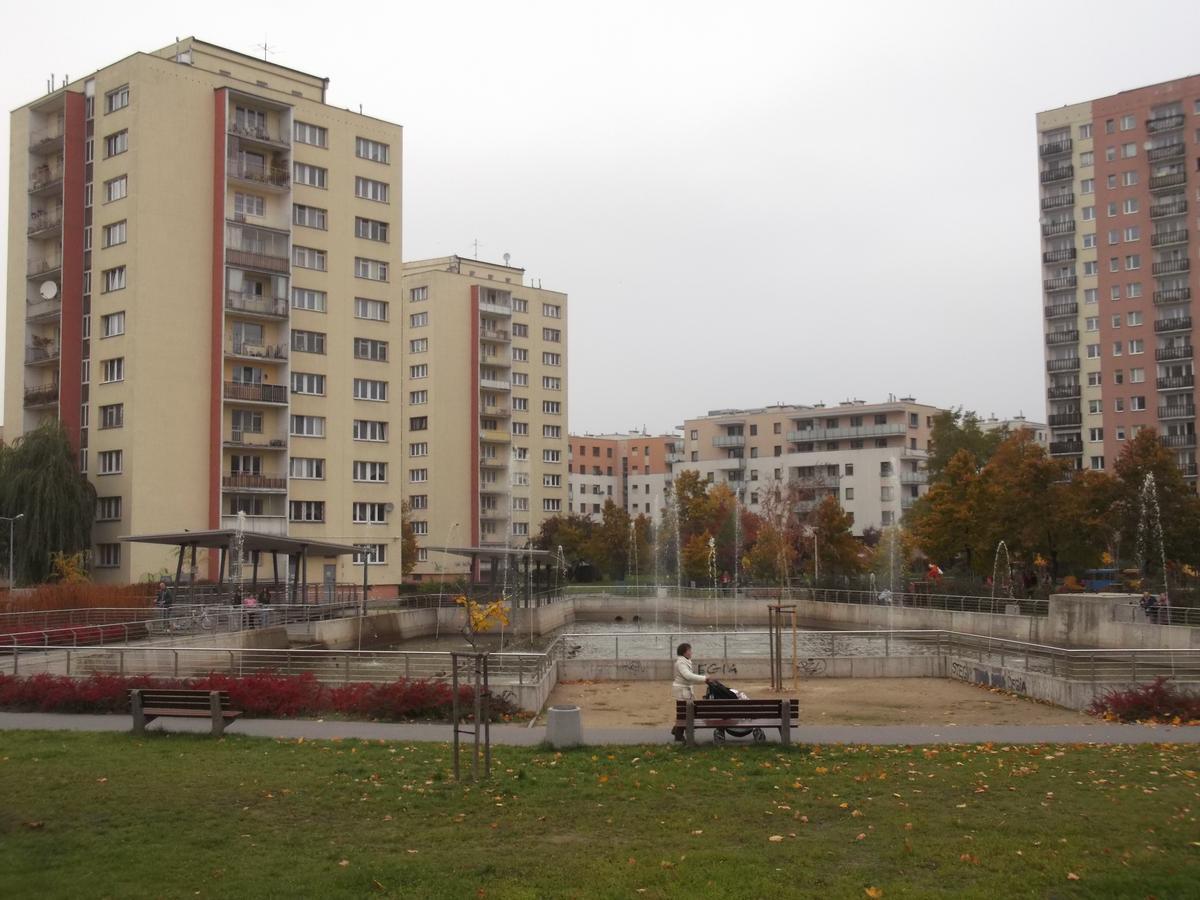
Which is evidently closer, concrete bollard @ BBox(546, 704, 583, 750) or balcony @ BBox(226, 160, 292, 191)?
concrete bollard @ BBox(546, 704, 583, 750)

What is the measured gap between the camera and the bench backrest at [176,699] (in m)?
16.6

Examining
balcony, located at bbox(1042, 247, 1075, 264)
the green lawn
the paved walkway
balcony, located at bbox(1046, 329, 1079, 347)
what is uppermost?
balcony, located at bbox(1042, 247, 1075, 264)

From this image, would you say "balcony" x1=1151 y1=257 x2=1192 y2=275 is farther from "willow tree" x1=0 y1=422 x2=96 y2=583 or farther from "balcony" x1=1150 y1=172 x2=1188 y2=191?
"willow tree" x1=0 y1=422 x2=96 y2=583

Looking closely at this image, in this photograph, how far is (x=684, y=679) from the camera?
17.2 meters

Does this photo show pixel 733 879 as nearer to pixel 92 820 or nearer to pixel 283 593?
pixel 92 820

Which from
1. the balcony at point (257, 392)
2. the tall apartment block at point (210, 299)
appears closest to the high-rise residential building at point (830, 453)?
the tall apartment block at point (210, 299)

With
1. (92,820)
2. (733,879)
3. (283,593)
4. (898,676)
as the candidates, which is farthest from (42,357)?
(733,879)

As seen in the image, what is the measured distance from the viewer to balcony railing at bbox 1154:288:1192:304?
280 ft

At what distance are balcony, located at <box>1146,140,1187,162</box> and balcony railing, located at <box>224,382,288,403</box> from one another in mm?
66759

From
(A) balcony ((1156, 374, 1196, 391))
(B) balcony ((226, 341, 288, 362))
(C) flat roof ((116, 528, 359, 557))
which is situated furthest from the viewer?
(A) balcony ((1156, 374, 1196, 391))

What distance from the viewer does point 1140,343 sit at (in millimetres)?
87688

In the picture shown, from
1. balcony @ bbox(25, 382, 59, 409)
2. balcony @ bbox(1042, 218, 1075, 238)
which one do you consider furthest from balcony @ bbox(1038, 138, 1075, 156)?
balcony @ bbox(25, 382, 59, 409)

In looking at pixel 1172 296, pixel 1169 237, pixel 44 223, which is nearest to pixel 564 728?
pixel 44 223

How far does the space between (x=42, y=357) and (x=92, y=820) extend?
58.5 metres
